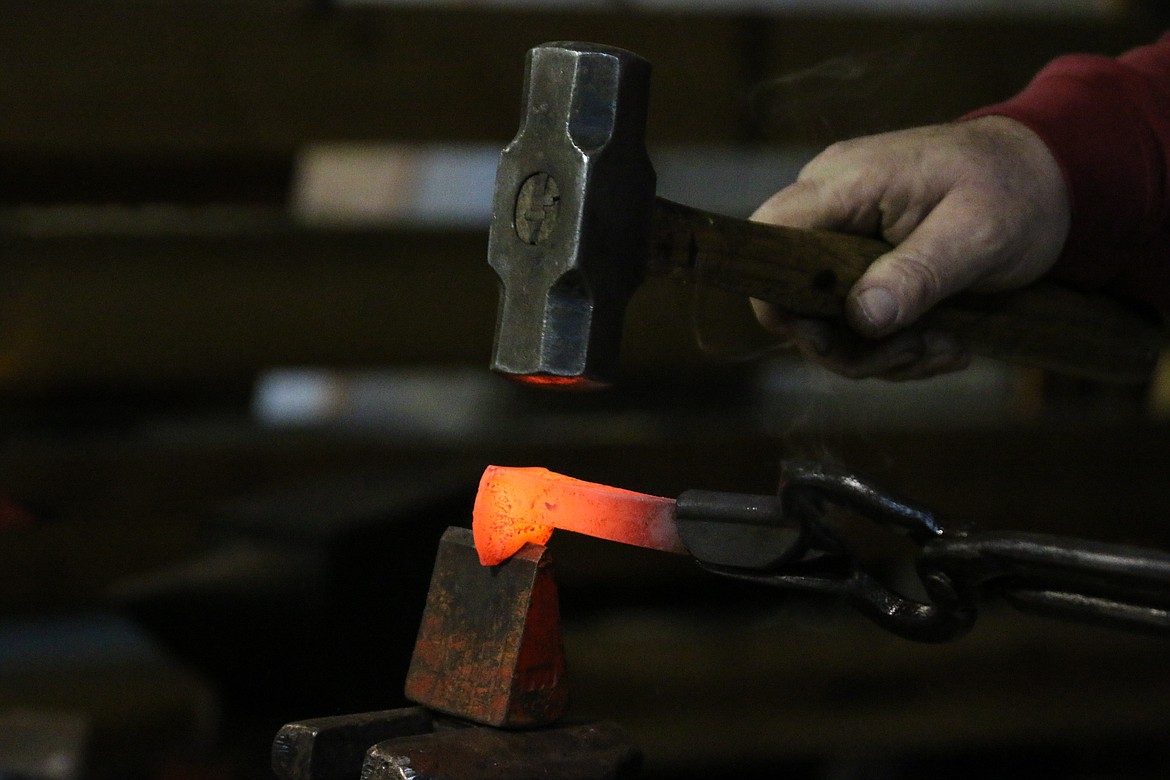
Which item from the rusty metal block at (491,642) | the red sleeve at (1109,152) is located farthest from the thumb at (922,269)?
the rusty metal block at (491,642)

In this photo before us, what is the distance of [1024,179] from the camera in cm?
125

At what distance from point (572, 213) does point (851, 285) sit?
0.37 metres

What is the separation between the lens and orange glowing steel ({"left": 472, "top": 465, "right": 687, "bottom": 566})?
903 millimetres

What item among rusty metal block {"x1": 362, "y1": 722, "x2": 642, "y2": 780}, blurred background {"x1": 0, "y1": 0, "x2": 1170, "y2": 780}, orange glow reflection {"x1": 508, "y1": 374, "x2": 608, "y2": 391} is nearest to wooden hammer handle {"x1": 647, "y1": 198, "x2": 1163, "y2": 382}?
orange glow reflection {"x1": 508, "y1": 374, "x2": 608, "y2": 391}

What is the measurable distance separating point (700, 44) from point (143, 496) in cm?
127

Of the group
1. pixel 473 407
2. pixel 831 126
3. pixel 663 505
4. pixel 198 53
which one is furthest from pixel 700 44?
pixel 473 407

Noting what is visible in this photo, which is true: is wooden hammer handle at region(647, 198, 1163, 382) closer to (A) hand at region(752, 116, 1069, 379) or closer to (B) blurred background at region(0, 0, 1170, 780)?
(A) hand at region(752, 116, 1069, 379)

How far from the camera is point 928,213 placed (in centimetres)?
125

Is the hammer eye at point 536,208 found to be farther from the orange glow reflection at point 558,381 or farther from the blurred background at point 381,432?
the blurred background at point 381,432

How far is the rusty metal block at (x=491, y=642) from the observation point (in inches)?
35.1

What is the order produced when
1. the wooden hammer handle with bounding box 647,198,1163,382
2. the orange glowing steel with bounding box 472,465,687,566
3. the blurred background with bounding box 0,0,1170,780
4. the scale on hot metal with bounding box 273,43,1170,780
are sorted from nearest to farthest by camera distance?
the scale on hot metal with bounding box 273,43,1170,780 < the orange glowing steel with bounding box 472,465,687,566 < the wooden hammer handle with bounding box 647,198,1163,382 < the blurred background with bounding box 0,0,1170,780

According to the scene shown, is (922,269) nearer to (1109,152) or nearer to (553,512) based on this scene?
(1109,152)

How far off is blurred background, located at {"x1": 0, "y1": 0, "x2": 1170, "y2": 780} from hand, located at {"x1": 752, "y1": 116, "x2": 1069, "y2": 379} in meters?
0.52

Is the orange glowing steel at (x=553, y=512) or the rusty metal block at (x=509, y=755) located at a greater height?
the orange glowing steel at (x=553, y=512)
